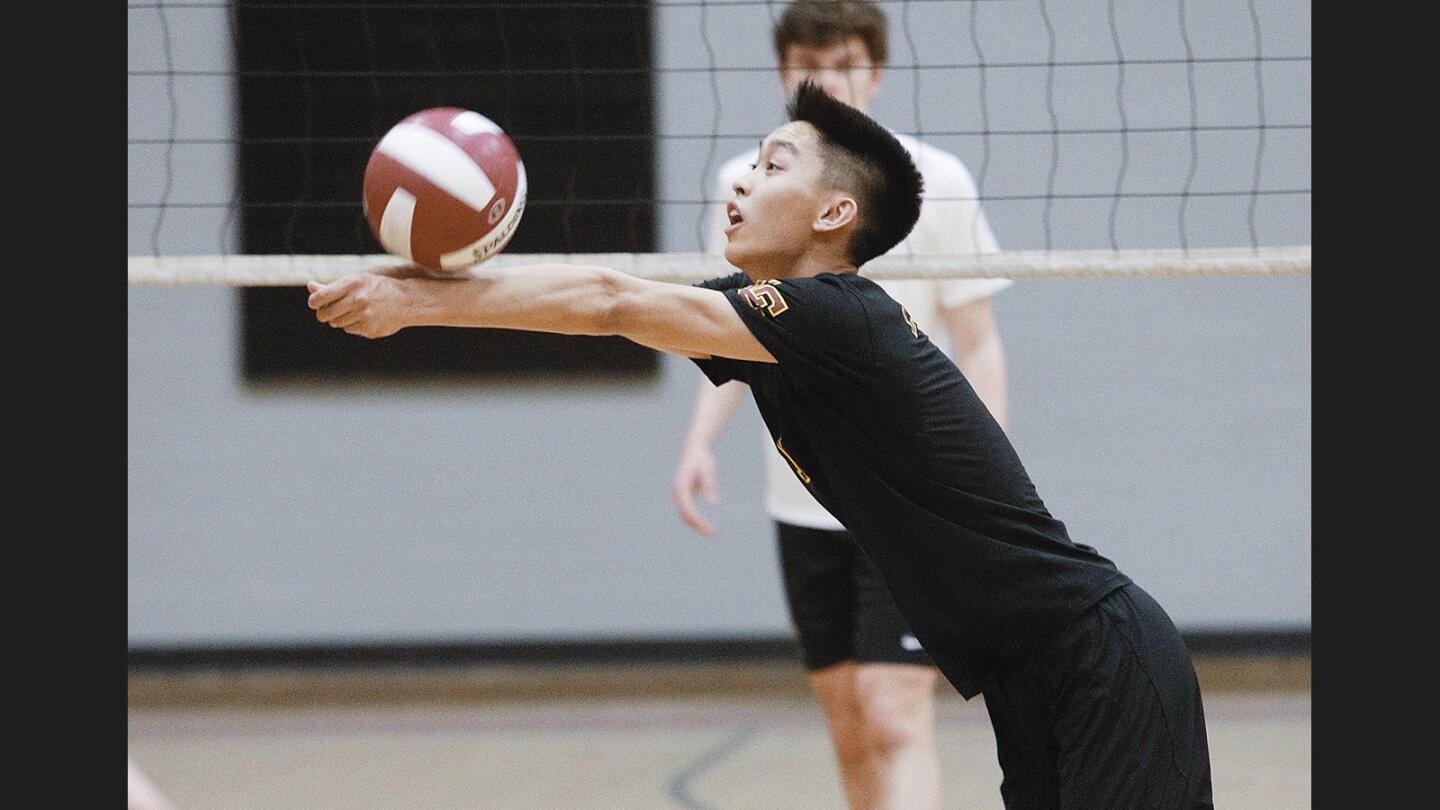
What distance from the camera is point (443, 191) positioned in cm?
210

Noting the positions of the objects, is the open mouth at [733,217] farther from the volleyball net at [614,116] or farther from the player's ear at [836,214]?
the volleyball net at [614,116]

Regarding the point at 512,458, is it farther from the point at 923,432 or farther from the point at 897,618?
the point at 923,432

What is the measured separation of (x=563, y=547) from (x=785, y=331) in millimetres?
3848

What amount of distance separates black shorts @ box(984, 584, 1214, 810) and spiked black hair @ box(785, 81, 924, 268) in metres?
0.71

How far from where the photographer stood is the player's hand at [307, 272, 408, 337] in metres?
2.01

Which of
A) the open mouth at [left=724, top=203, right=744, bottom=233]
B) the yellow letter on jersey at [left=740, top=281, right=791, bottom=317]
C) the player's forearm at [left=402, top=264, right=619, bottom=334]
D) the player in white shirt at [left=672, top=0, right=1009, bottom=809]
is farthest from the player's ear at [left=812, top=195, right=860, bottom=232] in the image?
the player in white shirt at [left=672, top=0, right=1009, bottom=809]

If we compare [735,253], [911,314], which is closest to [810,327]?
[735,253]

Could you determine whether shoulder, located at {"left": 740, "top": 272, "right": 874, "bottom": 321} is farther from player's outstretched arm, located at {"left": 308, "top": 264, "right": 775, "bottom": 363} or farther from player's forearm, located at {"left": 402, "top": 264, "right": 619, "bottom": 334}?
player's forearm, located at {"left": 402, "top": 264, "right": 619, "bottom": 334}

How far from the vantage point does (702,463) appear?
3609 mm

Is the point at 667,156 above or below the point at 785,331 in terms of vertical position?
above

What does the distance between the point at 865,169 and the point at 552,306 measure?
0.65m

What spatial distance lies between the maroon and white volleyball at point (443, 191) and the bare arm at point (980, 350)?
1.48 meters

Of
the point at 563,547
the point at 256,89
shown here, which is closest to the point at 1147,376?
the point at 563,547

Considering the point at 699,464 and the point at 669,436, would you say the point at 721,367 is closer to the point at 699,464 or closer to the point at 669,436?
the point at 699,464
